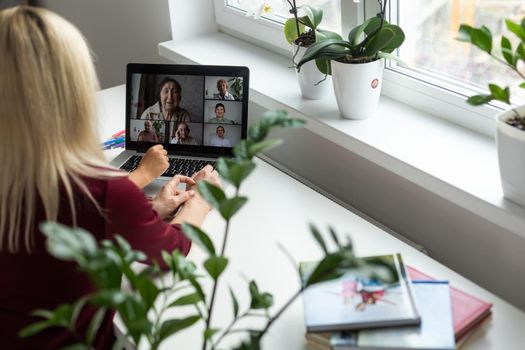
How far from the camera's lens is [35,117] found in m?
1.11

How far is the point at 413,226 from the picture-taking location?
1.49 meters

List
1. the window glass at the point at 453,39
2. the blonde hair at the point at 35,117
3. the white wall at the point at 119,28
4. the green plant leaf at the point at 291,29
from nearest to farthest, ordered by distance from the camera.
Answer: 1. the blonde hair at the point at 35,117
2. the window glass at the point at 453,39
3. the green plant leaf at the point at 291,29
4. the white wall at the point at 119,28

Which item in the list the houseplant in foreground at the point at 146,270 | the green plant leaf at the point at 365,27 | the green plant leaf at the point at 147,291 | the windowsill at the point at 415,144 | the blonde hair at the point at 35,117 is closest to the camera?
the houseplant in foreground at the point at 146,270

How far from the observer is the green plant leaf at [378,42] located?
57.1 inches

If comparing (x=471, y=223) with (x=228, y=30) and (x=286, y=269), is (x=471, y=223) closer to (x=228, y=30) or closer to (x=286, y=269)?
(x=286, y=269)

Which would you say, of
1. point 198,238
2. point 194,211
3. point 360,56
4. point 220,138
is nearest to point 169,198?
point 194,211

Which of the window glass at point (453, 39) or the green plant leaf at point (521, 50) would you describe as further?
the window glass at point (453, 39)

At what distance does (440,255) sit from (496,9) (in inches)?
18.9

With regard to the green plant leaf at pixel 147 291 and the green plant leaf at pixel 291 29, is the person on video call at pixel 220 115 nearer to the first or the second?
the green plant leaf at pixel 291 29

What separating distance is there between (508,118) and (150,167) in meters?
0.73

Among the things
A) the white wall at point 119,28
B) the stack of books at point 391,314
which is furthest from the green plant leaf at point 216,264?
the white wall at point 119,28

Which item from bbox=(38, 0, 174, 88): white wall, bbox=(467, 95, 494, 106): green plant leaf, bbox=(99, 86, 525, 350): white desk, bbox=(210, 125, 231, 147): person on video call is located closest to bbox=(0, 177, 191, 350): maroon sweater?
bbox=(99, 86, 525, 350): white desk

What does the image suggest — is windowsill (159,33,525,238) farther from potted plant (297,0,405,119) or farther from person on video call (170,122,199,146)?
person on video call (170,122,199,146)

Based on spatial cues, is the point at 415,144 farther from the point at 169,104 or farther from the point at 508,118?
the point at 169,104
